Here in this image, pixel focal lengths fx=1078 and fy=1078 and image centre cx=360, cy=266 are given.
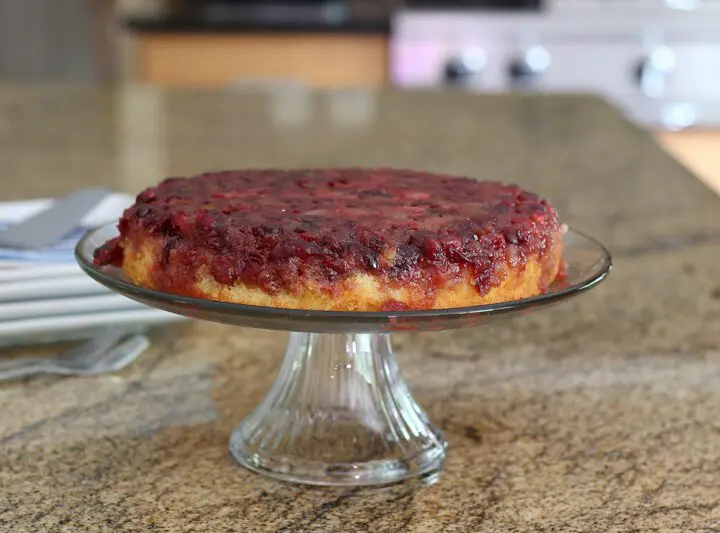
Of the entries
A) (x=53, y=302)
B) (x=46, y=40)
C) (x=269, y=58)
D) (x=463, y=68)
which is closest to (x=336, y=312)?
(x=53, y=302)

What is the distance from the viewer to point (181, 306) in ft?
2.07

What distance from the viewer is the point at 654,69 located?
11.0ft

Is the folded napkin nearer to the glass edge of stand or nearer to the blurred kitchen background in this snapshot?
the glass edge of stand

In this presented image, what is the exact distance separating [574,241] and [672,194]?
85 centimetres

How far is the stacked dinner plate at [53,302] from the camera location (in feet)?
2.93

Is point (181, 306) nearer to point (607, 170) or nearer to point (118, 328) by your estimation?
point (118, 328)

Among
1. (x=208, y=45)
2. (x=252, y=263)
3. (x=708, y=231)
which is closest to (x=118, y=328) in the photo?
(x=252, y=263)

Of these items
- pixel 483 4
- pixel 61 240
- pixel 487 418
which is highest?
pixel 483 4

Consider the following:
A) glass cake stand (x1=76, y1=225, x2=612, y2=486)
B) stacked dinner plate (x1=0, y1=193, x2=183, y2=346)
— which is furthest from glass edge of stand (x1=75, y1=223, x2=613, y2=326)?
stacked dinner plate (x1=0, y1=193, x2=183, y2=346)

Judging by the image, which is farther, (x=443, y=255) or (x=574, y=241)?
(x=574, y=241)

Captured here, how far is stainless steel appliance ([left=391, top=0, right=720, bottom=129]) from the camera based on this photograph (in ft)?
10.8

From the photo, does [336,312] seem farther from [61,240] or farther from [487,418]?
[61,240]

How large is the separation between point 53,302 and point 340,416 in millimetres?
294

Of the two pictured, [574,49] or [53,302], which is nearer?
[53,302]
